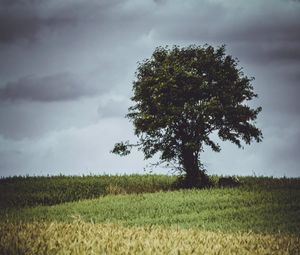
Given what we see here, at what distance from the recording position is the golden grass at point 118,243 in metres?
8.59

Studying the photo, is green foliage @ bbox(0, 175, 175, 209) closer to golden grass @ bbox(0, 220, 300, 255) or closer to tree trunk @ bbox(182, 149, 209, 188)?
tree trunk @ bbox(182, 149, 209, 188)

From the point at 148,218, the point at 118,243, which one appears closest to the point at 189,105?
the point at 148,218

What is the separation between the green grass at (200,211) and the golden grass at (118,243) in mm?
7394

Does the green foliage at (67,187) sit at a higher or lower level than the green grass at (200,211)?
higher

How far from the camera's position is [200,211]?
982 inches

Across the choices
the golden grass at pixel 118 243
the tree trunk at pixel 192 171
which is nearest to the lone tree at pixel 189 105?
the tree trunk at pixel 192 171

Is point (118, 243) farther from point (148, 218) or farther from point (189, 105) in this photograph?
point (189, 105)

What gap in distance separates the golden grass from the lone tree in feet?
79.5

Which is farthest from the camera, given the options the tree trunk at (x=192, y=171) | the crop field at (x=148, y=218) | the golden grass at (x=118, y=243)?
the tree trunk at (x=192, y=171)

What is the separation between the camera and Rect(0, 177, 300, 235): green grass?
2045 cm

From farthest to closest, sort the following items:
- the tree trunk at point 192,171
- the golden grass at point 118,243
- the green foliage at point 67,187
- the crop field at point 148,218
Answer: the tree trunk at point 192,171
the green foliage at point 67,187
the crop field at point 148,218
the golden grass at point 118,243

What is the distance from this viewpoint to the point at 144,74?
125 feet

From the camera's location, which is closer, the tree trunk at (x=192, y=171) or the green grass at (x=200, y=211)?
the green grass at (x=200, y=211)

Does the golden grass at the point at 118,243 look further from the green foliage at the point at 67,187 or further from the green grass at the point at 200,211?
the green foliage at the point at 67,187
